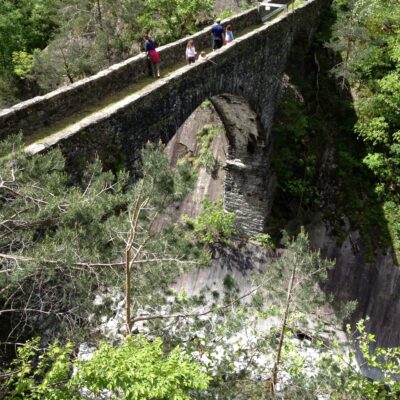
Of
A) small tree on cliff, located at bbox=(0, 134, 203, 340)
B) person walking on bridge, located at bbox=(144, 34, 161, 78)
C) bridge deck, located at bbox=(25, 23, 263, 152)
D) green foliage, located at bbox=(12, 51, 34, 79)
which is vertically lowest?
small tree on cliff, located at bbox=(0, 134, 203, 340)

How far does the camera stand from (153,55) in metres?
11.5

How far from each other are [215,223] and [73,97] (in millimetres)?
10465

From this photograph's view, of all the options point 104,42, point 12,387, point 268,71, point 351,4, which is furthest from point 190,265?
point 351,4

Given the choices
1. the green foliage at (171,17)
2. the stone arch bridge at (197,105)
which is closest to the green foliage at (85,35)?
the green foliage at (171,17)

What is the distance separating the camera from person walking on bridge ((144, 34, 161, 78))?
445 inches

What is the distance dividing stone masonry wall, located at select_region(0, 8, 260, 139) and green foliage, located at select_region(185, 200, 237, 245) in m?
7.54

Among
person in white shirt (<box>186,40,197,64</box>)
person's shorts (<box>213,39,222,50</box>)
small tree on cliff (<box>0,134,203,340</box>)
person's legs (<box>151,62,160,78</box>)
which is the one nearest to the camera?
small tree on cliff (<box>0,134,203,340</box>)

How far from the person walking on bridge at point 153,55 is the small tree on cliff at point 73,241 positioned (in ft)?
16.2

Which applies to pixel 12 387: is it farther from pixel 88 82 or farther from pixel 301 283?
pixel 88 82

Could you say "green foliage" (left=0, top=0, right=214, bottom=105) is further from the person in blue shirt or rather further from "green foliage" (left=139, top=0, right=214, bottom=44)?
the person in blue shirt

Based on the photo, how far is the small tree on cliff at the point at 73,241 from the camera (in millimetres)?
6152

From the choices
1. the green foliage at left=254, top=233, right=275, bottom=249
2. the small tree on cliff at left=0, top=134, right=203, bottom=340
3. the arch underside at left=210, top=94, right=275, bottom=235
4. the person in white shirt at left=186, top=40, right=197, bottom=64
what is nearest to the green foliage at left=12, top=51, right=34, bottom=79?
the arch underside at left=210, top=94, right=275, bottom=235

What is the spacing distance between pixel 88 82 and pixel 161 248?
432cm

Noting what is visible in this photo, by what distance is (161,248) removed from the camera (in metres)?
7.82
